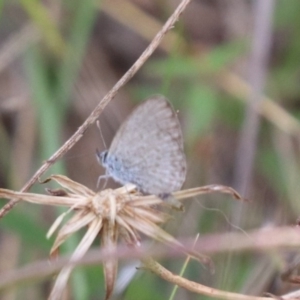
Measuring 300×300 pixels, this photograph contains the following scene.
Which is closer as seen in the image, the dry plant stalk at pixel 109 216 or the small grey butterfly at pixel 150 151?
the dry plant stalk at pixel 109 216

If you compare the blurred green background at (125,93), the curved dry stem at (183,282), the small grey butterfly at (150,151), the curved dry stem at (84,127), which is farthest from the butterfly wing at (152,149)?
the blurred green background at (125,93)

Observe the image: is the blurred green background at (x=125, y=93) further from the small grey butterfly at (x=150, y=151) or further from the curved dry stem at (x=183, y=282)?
the curved dry stem at (x=183, y=282)

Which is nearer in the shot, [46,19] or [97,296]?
[97,296]

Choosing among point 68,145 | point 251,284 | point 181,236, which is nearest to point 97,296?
point 251,284

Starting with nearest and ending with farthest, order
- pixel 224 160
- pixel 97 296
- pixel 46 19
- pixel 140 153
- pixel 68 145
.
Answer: pixel 68 145 < pixel 140 153 < pixel 97 296 < pixel 46 19 < pixel 224 160

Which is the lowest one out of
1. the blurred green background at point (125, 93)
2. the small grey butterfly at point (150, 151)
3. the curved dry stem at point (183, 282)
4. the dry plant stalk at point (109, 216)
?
the curved dry stem at point (183, 282)

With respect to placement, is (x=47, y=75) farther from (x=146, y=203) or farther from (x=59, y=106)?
(x=146, y=203)

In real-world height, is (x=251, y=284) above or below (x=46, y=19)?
below
